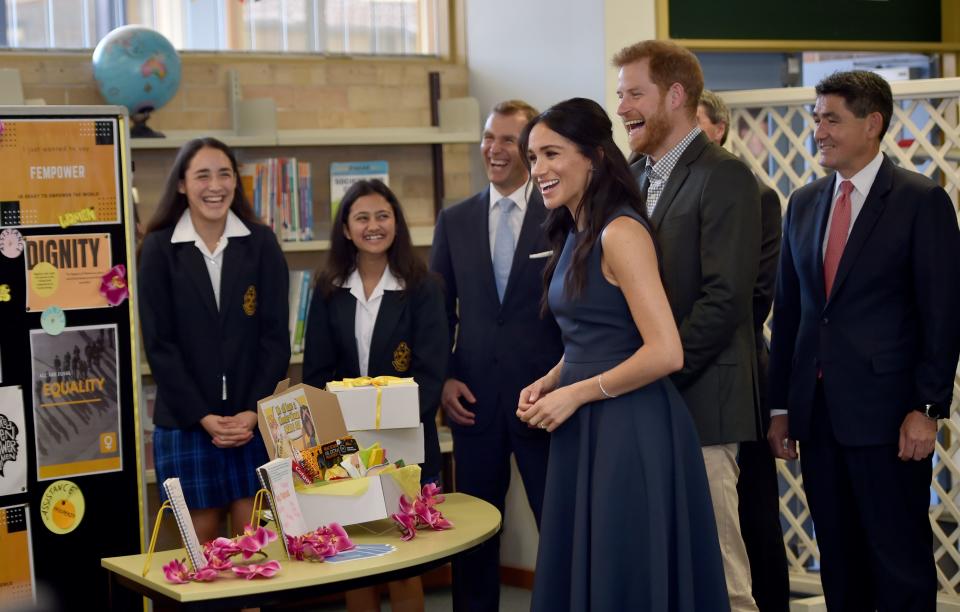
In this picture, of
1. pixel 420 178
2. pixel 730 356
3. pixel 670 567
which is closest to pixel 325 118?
pixel 420 178

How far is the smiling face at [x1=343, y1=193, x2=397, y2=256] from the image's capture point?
3.54 m

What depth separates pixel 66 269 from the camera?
339cm

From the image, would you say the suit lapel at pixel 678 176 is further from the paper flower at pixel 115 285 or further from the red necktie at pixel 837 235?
the paper flower at pixel 115 285

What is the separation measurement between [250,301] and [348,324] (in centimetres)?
28

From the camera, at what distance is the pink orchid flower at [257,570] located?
2389 millimetres

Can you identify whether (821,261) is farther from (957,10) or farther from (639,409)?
(957,10)

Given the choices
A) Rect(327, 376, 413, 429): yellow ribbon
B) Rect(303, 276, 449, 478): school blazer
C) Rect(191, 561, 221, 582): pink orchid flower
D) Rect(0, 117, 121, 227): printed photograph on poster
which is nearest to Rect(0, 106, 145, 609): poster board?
Rect(0, 117, 121, 227): printed photograph on poster

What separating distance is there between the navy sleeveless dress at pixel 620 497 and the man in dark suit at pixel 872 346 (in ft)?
1.86

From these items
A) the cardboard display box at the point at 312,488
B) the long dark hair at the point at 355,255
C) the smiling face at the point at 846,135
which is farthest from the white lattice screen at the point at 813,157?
the cardboard display box at the point at 312,488

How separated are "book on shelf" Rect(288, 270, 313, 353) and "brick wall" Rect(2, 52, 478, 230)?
0.30 metres

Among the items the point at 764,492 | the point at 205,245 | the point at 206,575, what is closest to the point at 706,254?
the point at 764,492

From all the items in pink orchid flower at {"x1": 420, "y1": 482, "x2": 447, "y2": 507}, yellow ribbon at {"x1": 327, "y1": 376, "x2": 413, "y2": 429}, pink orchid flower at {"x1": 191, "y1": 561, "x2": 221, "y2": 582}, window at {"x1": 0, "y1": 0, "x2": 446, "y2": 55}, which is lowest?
pink orchid flower at {"x1": 191, "y1": 561, "x2": 221, "y2": 582}

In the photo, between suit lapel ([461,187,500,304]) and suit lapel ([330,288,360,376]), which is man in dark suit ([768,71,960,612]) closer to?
suit lapel ([461,187,500,304])

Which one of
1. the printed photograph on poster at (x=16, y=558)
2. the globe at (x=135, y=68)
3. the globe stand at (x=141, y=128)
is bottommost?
the printed photograph on poster at (x=16, y=558)
